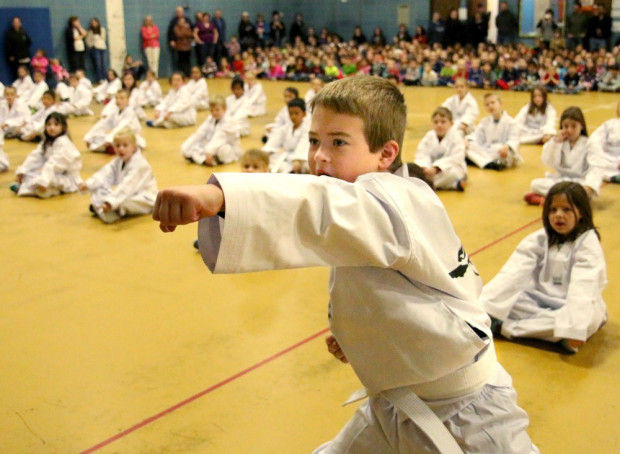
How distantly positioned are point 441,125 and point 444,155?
353 mm

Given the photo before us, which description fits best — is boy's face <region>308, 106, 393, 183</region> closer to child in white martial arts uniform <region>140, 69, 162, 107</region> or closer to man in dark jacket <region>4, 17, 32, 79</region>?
child in white martial arts uniform <region>140, 69, 162, 107</region>

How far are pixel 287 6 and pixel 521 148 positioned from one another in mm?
16156

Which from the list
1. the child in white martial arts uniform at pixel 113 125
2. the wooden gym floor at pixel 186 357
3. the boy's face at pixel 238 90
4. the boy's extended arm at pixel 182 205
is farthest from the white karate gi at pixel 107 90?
the boy's extended arm at pixel 182 205

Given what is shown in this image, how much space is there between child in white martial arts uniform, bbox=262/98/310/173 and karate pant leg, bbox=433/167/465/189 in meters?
1.59

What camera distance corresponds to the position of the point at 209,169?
9.51m

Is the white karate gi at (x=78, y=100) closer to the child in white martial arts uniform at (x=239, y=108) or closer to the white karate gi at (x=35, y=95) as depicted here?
the white karate gi at (x=35, y=95)

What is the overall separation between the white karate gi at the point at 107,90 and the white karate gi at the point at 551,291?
14.4m

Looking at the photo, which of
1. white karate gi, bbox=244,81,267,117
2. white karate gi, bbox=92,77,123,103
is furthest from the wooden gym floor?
white karate gi, bbox=92,77,123,103

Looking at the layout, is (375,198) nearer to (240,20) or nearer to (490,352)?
(490,352)

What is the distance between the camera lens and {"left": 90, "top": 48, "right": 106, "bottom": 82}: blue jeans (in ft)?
Result: 64.9

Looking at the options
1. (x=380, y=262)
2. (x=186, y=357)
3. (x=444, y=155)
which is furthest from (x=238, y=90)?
(x=380, y=262)

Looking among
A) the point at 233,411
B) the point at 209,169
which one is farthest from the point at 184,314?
the point at 209,169

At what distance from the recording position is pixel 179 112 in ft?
43.3

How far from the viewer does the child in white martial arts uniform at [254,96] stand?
13.4 meters
